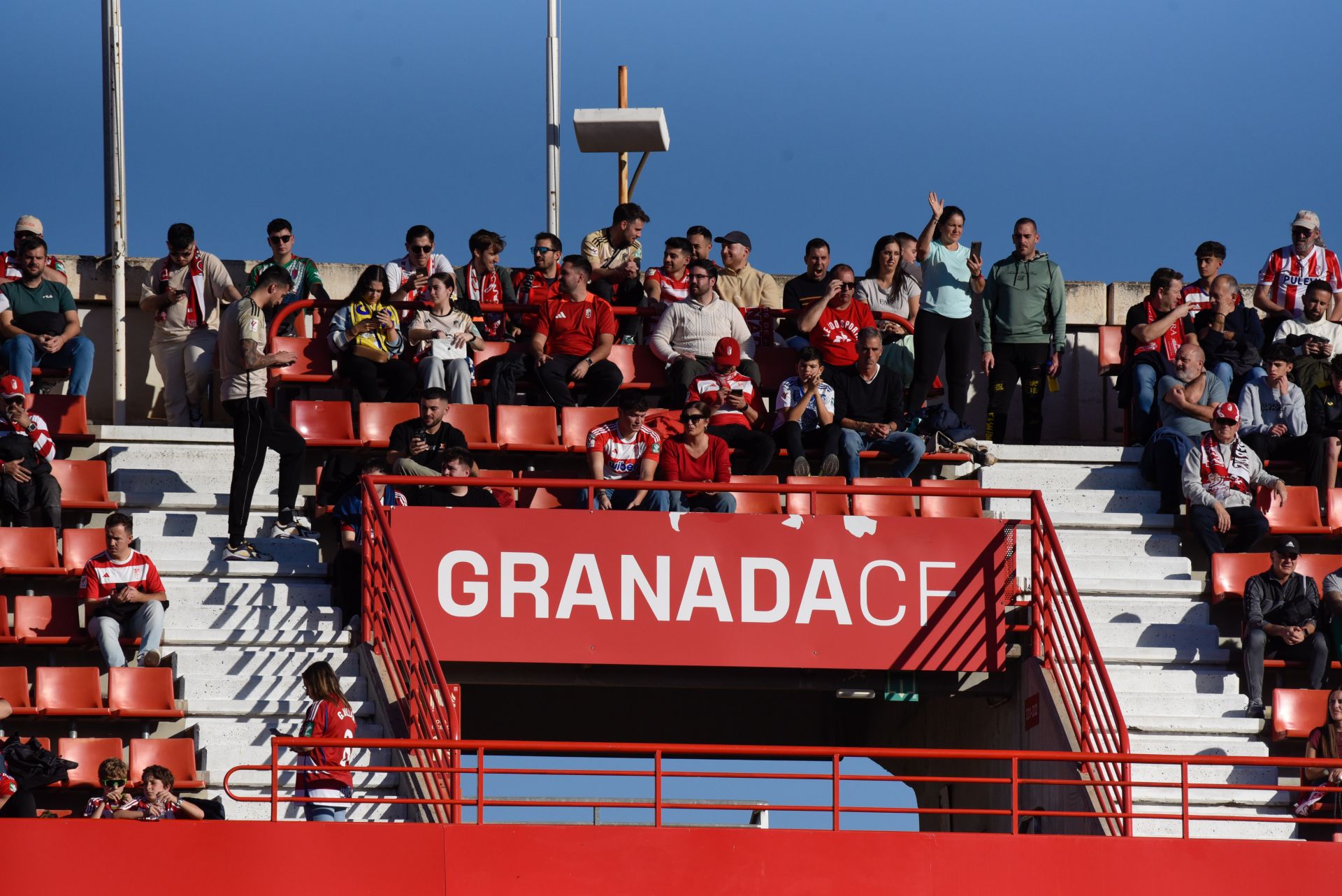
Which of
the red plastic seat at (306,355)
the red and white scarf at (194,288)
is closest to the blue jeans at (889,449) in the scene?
the red plastic seat at (306,355)

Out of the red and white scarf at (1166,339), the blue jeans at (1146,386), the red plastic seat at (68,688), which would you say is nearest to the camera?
the red plastic seat at (68,688)

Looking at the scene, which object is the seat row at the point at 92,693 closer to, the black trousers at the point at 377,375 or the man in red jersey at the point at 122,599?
the man in red jersey at the point at 122,599

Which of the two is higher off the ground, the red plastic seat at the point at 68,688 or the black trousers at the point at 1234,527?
the black trousers at the point at 1234,527

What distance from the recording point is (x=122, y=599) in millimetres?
12016

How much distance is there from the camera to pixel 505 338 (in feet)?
53.2

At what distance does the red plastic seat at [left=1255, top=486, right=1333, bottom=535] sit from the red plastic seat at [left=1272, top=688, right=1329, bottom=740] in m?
2.12

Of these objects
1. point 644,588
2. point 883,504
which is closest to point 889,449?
point 883,504

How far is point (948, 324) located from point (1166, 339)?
176cm

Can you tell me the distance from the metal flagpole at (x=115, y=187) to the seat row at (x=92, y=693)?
4.74 m

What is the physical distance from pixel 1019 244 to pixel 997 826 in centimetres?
495

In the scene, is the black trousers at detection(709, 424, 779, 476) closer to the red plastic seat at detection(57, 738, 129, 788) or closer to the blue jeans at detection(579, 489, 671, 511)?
the blue jeans at detection(579, 489, 671, 511)

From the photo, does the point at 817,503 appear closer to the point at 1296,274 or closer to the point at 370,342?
the point at 370,342

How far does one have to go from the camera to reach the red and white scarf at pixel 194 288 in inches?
628

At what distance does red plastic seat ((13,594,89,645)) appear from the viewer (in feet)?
40.8
